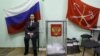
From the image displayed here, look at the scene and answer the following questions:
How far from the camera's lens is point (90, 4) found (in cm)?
530

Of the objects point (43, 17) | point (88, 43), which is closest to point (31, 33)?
point (43, 17)

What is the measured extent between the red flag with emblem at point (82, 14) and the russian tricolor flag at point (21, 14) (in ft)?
3.65

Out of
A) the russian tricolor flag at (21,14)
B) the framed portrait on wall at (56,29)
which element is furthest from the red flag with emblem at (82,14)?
the russian tricolor flag at (21,14)

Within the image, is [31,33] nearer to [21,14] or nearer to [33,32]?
[33,32]

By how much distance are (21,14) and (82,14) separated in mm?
2022

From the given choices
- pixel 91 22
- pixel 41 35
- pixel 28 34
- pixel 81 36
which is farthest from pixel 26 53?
pixel 91 22

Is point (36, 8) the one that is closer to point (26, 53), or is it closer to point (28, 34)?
point (28, 34)

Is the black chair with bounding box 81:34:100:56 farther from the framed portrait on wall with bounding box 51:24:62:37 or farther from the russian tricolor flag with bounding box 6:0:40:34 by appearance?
the russian tricolor flag with bounding box 6:0:40:34

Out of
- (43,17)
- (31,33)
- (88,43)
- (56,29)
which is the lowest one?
(88,43)

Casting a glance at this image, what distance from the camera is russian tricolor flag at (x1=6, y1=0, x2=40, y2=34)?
5.16 meters

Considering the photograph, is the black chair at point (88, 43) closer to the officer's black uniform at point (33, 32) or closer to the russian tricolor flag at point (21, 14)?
the officer's black uniform at point (33, 32)

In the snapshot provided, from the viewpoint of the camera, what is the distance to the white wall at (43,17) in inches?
209

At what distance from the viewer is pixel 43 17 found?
5.38 meters

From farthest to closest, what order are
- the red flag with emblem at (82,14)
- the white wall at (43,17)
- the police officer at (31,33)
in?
the white wall at (43,17) → the red flag with emblem at (82,14) → the police officer at (31,33)
